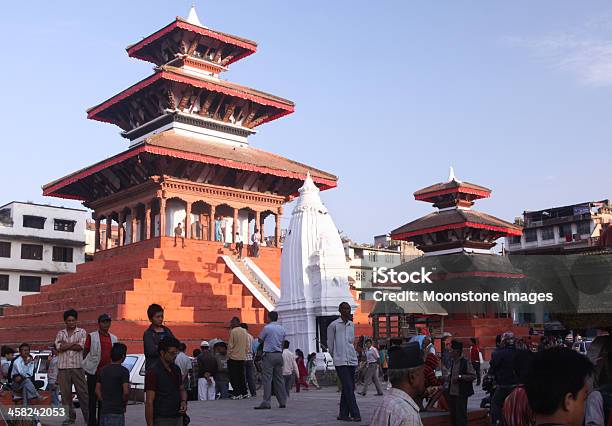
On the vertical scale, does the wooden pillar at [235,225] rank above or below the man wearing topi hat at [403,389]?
above

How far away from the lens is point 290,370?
13789mm

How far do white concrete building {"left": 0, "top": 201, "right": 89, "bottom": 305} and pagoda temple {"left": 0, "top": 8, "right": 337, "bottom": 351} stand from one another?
15.5m

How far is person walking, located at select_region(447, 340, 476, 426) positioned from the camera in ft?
28.5

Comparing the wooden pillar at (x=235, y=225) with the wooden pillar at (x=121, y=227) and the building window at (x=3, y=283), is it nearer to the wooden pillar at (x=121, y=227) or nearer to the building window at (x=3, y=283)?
the wooden pillar at (x=121, y=227)

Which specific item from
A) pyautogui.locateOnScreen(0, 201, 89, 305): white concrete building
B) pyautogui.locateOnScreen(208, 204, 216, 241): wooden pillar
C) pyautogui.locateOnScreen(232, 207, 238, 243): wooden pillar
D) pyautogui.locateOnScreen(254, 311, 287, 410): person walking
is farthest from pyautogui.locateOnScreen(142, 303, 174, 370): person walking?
pyautogui.locateOnScreen(0, 201, 89, 305): white concrete building

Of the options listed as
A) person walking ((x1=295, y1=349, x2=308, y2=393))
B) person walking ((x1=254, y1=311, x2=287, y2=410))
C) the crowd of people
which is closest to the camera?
the crowd of people

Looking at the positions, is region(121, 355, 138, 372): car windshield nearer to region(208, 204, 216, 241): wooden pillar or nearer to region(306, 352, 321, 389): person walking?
region(306, 352, 321, 389): person walking

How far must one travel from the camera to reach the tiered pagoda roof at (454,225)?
3772cm

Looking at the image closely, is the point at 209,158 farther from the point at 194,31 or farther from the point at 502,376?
the point at 502,376

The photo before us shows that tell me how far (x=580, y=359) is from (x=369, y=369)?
40.4 ft

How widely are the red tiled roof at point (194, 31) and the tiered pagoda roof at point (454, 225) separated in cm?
1291

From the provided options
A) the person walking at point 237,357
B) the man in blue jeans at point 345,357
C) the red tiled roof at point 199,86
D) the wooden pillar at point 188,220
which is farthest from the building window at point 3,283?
the man in blue jeans at point 345,357

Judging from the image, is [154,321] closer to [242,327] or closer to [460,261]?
[242,327]

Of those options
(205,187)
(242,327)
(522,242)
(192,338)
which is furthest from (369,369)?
(522,242)
